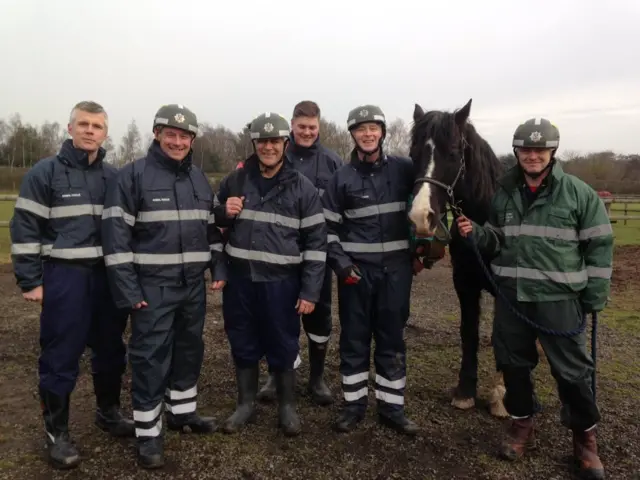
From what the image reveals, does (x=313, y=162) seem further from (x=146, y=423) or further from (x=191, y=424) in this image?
(x=146, y=423)

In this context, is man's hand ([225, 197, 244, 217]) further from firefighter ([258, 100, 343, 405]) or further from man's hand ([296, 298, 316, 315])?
firefighter ([258, 100, 343, 405])

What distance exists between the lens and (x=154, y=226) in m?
3.38

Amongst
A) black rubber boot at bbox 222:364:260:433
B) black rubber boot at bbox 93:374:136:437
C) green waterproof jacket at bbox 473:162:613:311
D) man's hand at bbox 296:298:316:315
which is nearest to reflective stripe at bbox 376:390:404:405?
man's hand at bbox 296:298:316:315

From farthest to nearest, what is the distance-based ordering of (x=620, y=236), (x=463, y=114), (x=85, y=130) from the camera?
(x=620, y=236) < (x=463, y=114) < (x=85, y=130)

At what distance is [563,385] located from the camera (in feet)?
10.7

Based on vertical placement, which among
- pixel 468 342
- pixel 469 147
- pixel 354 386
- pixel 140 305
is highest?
pixel 469 147

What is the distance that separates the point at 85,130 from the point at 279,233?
4.99 ft

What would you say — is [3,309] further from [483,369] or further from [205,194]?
[483,369]

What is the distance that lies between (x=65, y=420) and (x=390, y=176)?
2947 mm

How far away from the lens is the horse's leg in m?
4.28

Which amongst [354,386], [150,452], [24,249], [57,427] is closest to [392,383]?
[354,386]

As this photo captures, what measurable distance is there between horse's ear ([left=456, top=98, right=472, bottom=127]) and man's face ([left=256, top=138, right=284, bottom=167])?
1368mm

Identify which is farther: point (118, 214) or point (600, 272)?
point (118, 214)

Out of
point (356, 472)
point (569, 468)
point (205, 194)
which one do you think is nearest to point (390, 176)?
point (205, 194)
